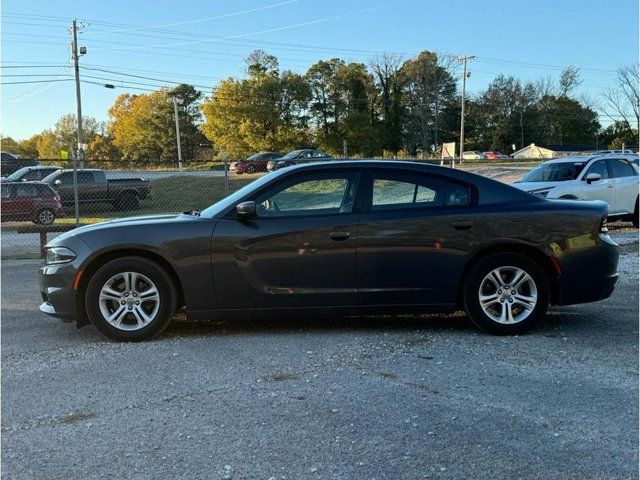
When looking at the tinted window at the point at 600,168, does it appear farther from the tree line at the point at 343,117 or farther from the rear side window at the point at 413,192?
the tree line at the point at 343,117

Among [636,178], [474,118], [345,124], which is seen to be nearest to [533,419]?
[636,178]

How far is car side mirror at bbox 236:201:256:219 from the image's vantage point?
197 inches

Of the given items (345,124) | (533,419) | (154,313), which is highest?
(345,124)

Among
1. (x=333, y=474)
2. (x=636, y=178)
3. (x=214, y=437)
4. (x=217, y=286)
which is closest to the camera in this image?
(x=333, y=474)

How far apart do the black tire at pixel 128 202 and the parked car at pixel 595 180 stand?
47.0ft

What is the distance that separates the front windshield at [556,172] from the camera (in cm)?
1279

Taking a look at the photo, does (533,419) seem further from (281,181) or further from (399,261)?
(281,181)

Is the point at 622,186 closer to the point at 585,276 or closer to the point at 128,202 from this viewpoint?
the point at 585,276

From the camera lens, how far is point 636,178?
43.8 ft

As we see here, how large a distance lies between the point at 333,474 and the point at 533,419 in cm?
136

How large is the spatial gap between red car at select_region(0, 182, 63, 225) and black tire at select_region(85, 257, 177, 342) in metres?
14.8

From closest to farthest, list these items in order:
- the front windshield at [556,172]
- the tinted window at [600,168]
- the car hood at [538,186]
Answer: the car hood at [538,186], the front windshield at [556,172], the tinted window at [600,168]

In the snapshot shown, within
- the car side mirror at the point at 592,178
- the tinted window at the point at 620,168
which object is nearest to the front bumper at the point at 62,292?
the car side mirror at the point at 592,178

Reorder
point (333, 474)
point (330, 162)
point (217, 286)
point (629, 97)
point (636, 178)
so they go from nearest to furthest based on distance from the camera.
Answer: point (333, 474)
point (217, 286)
point (330, 162)
point (636, 178)
point (629, 97)
